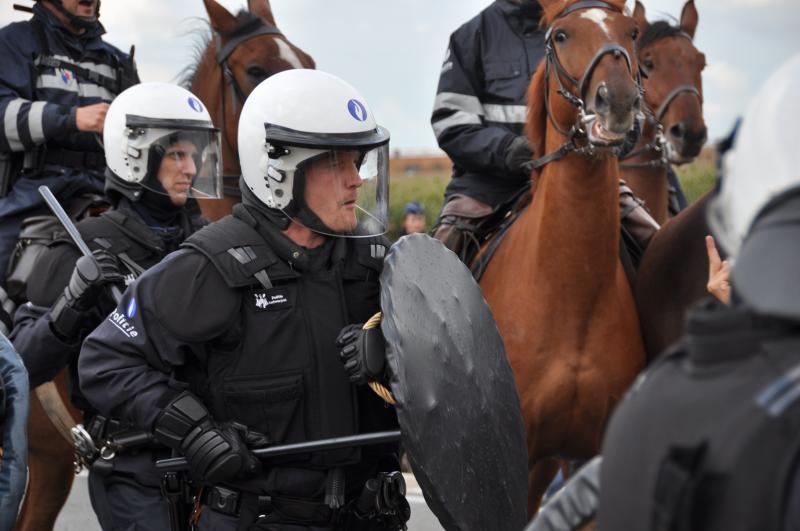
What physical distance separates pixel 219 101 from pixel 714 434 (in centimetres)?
558

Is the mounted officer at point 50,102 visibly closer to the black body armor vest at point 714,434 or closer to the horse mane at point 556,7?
the horse mane at point 556,7

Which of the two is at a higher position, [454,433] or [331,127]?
[331,127]

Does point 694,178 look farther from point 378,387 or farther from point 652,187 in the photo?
point 378,387

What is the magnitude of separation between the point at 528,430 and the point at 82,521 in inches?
147

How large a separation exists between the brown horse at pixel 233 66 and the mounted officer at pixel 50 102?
65cm

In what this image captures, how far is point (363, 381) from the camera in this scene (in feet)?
9.70

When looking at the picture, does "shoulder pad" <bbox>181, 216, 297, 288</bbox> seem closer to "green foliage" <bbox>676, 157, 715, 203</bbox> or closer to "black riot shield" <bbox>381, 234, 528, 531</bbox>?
"black riot shield" <bbox>381, 234, 528, 531</bbox>

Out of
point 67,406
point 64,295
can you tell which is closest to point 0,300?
point 67,406

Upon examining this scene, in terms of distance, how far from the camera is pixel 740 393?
132 cm

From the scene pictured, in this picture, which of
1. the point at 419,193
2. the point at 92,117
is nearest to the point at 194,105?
the point at 92,117

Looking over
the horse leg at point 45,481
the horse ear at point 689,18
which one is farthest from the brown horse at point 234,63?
the horse ear at point 689,18

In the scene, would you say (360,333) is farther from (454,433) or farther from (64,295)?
(64,295)

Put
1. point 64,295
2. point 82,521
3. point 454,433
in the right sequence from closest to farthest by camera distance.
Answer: point 454,433
point 64,295
point 82,521

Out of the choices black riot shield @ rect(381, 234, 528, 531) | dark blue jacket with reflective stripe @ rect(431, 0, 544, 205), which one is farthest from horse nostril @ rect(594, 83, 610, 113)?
black riot shield @ rect(381, 234, 528, 531)
